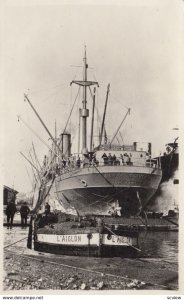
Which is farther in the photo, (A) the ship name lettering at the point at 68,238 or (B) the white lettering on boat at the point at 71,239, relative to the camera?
(A) the ship name lettering at the point at 68,238

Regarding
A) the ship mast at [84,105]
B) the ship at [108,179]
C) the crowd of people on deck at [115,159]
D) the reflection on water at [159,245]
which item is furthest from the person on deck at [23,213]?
the reflection on water at [159,245]

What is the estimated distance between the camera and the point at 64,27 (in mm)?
9312

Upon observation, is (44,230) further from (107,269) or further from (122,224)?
(122,224)

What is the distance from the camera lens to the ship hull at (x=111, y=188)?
49.1 feet

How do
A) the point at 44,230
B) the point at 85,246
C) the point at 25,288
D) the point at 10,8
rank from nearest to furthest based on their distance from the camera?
the point at 25,288, the point at 10,8, the point at 85,246, the point at 44,230

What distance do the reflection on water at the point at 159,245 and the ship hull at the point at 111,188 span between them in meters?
1.03

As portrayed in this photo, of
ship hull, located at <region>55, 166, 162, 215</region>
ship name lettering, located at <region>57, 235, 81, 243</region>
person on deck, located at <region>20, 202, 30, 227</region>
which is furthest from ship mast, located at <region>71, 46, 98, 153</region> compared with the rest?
ship name lettering, located at <region>57, 235, 81, 243</region>

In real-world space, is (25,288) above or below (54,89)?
below

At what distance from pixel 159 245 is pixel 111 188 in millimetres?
3360

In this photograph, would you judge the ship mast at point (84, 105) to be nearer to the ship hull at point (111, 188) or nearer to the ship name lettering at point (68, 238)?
the ship hull at point (111, 188)

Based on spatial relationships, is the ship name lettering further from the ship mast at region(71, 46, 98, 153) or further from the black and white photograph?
the ship mast at region(71, 46, 98, 153)

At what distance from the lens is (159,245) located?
12.4m

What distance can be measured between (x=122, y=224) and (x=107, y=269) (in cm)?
578

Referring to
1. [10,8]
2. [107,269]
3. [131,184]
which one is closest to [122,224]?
[131,184]
